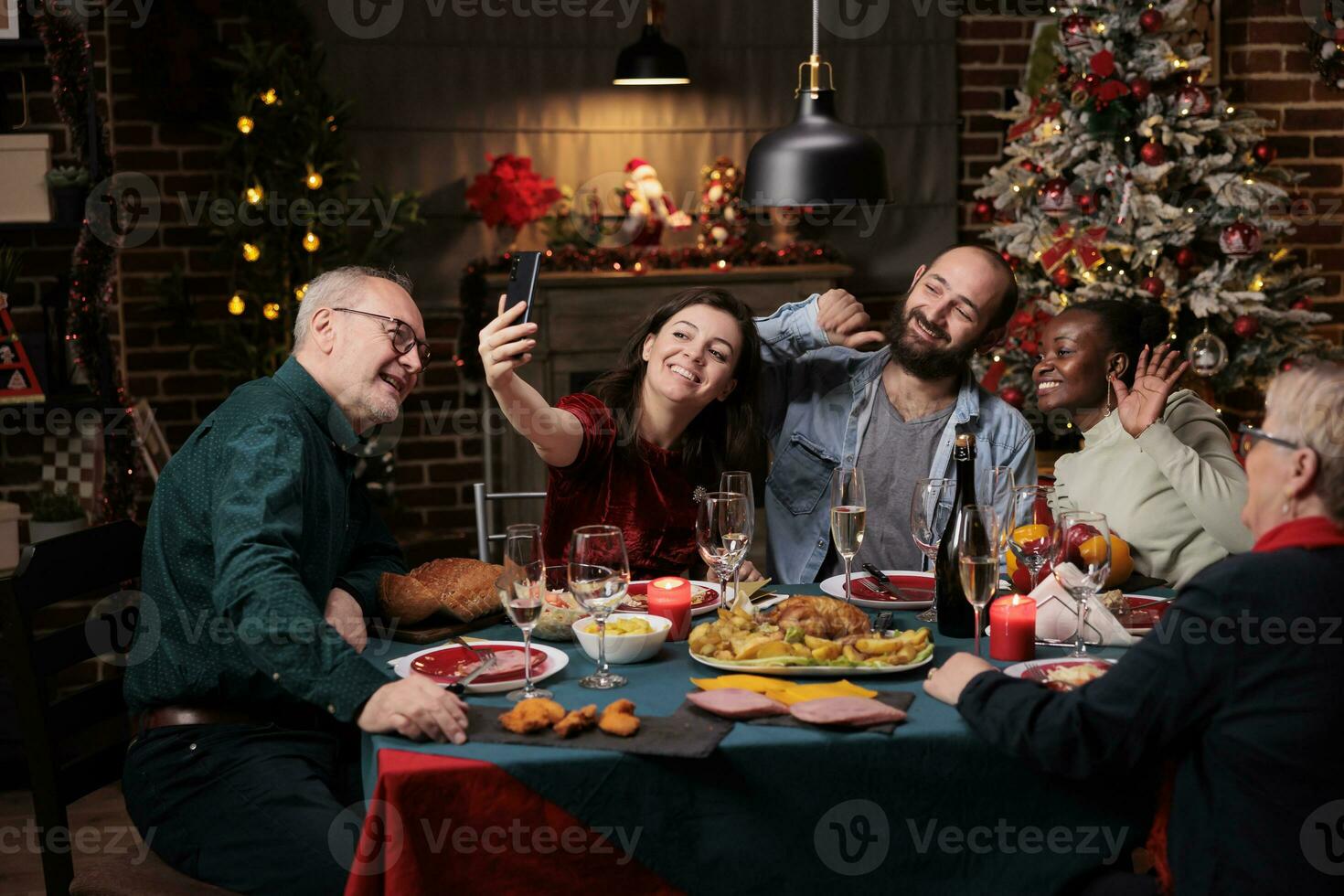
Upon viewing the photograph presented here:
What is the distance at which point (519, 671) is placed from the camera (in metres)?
1.77

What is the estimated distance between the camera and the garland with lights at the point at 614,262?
512 centimetres

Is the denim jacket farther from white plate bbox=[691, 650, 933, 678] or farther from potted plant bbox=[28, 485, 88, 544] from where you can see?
potted plant bbox=[28, 485, 88, 544]

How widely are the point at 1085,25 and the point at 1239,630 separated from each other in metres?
3.79

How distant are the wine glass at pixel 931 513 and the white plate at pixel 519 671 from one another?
0.61m

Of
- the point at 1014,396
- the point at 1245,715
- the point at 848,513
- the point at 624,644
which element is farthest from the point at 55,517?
the point at 1245,715

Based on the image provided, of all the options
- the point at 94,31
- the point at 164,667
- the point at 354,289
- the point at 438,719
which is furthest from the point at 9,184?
the point at 438,719

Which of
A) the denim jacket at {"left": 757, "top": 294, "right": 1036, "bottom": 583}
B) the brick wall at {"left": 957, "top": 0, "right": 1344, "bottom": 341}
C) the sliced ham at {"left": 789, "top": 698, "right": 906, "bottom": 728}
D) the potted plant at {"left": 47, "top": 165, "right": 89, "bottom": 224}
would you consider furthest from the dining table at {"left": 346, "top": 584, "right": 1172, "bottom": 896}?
the brick wall at {"left": 957, "top": 0, "right": 1344, "bottom": 341}

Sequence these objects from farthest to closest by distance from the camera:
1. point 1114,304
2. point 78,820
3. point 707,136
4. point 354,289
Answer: point 707,136 < point 78,820 < point 1114,304 < point 354,289

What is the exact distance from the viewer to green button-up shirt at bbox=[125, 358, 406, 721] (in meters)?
1.66

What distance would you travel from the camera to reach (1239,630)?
1426 millimetres

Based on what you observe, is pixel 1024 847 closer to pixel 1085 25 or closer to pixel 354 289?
pixel 354 289

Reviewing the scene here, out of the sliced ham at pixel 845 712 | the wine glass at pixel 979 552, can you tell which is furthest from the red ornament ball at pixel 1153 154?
the sliced ham at pixel 845 712

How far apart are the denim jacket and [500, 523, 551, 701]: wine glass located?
109cm

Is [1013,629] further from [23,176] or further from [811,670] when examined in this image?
[23,176]
